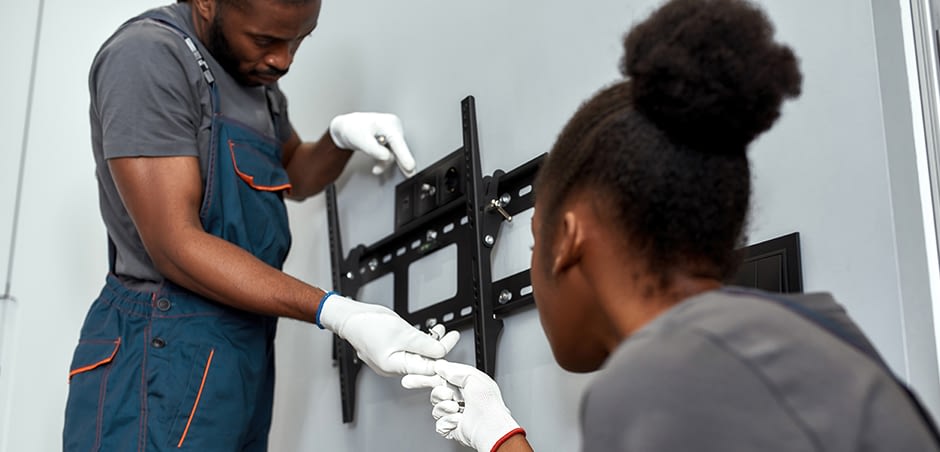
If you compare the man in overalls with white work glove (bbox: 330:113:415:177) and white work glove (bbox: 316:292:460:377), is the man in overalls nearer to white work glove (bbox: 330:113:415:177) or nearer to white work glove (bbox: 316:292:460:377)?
white work glove (bbox: 316:292:460:377)

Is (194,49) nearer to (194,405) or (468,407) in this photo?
(194,405)

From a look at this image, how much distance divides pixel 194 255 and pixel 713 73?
0.96 metres

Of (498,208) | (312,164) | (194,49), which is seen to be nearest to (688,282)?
(498,208)

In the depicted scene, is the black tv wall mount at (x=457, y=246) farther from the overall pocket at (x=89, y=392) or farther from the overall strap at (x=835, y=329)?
the overall strap at (x=835, y=329)

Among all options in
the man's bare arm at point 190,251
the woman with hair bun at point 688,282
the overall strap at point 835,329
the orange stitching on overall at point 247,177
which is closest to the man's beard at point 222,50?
the orange stitching on overall at point 247,177

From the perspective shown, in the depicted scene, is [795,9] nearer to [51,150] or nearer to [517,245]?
[517,245]

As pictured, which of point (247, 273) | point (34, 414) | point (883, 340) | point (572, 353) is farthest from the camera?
point (34, 414)

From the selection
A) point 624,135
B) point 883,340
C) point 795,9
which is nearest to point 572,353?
point 624,135

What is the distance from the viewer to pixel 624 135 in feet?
2.51

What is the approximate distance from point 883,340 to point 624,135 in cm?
47

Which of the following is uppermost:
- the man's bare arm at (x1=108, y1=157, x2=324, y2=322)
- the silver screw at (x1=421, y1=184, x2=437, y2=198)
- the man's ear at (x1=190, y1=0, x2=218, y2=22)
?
the man's ear at (x1=190, y1=0, x2=218, y2=22)

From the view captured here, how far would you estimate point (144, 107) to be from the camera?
150 centimetres

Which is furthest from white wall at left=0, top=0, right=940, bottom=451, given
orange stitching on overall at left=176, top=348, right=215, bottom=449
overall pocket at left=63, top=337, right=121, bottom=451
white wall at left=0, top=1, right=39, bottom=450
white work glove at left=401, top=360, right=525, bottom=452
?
overall pocket at left=63, top=337, right=121, bottom=451

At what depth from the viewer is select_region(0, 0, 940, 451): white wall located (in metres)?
1.08
